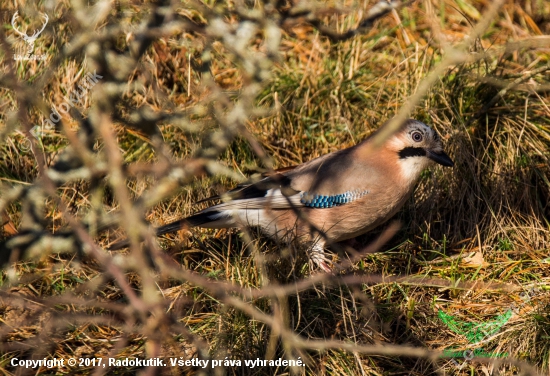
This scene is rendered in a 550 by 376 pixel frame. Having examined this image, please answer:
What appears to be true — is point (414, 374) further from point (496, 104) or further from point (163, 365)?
point (496, 104)

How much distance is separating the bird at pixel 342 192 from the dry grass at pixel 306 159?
214 mm

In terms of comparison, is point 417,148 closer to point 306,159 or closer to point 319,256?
point 306,159

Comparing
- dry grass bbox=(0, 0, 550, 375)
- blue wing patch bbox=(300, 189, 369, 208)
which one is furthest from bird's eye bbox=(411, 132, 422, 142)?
blue wing patch bbox=(300, 189, 369, 208)

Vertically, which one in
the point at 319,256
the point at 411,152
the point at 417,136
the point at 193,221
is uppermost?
the point at 417,136

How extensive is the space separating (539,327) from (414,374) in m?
0.81

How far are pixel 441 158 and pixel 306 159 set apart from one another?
130 centimetres

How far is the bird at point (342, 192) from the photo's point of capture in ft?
18.0

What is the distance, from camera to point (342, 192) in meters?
5.57

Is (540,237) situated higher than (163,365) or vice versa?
(540,237)

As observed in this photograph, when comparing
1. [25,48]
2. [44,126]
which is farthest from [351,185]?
[25,48]

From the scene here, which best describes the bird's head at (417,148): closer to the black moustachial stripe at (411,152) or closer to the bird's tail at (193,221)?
the black moustachial stripe at (411,152)

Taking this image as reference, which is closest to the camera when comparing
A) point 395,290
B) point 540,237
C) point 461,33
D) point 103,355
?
point 103,355

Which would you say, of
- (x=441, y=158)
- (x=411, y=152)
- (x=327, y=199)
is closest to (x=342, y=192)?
(x=327, y=199)

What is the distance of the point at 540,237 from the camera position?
5.48 m
